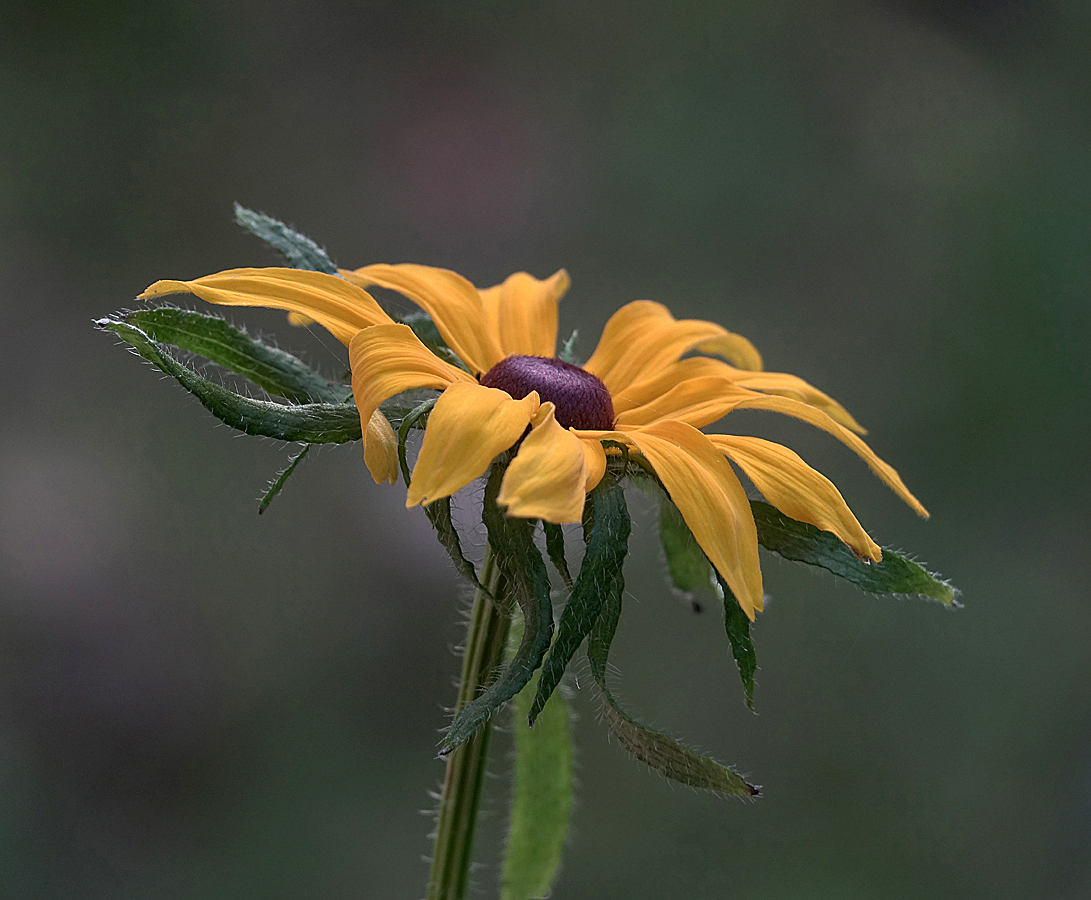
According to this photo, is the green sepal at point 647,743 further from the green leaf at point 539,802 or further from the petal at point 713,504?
the green leaf at point 539,802

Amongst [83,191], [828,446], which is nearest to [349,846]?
[828,446]

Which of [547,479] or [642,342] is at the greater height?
[642,342]

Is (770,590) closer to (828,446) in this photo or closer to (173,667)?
(828,446)

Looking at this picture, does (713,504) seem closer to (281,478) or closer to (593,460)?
(593,460)

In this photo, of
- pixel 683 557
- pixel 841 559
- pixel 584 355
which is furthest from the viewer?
pixel 584 355

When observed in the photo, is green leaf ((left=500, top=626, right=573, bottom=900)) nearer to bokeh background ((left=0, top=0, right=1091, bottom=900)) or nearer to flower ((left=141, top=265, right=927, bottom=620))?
flower ((left=141, top=265, right=927, bottom=620))

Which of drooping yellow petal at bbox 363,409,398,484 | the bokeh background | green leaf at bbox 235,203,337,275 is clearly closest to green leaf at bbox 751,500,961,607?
drooping yellow petal at bbox 363,409,398,484

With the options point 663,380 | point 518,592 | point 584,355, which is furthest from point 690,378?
point 584,355
